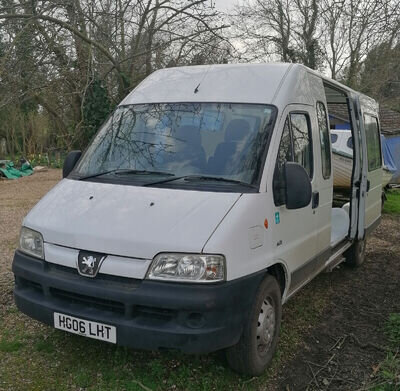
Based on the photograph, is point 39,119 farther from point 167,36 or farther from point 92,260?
point 92,260

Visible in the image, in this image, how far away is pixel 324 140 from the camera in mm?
4824

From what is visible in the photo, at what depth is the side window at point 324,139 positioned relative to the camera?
4.71 metres

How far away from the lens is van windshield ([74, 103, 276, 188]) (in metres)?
3.62

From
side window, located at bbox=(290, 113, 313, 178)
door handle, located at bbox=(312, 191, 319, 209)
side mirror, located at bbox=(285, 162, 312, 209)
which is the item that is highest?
side window, located at bbox=(290, 113, 313, 178)

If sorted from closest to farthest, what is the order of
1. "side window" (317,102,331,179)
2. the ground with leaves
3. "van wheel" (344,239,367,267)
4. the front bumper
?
the front bumper
the ground with leaves
"side window" (317,102,331,179)
"van wheel" (344,239,367,267)

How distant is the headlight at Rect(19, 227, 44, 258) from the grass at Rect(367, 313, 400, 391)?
271 cm

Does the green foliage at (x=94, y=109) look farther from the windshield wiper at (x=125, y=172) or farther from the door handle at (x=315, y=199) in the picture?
the door handle at (x=315, y=199)

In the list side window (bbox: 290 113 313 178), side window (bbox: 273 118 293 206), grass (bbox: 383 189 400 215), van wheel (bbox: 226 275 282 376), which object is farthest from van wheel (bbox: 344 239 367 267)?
grass (bbox: 383 189 400 215)

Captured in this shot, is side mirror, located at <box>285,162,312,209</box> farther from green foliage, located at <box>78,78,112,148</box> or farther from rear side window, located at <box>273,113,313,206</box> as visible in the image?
green foliage, located at <box>78,78,112,148</box>

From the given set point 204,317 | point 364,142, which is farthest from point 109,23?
point 204,317

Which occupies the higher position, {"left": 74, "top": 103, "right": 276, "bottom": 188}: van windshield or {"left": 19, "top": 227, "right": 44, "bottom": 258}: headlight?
{"left": 74, "top": 103, "right": 276, "bottom": 188}: van windshield

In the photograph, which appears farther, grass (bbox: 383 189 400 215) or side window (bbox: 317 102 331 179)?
grass (bbox: 383 189 400 215)

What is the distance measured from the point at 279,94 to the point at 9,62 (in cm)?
635

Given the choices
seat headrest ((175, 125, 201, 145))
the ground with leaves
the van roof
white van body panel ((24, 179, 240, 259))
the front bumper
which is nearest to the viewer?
the front bumper
